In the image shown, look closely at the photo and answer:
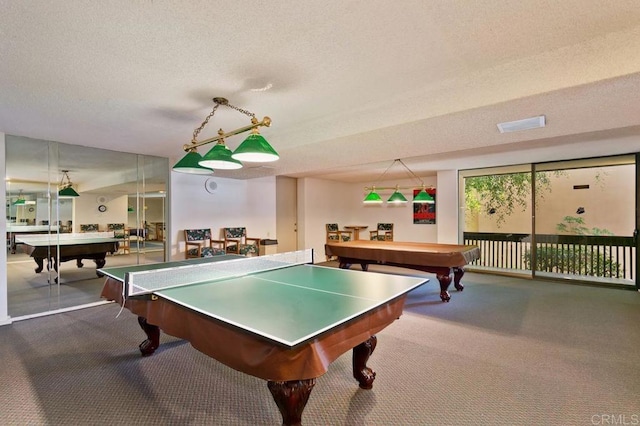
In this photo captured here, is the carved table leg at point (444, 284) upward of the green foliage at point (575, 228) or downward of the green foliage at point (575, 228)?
downward

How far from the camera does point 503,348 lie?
118 inches

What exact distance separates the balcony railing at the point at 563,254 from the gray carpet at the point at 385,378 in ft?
7.87

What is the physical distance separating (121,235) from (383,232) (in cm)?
658

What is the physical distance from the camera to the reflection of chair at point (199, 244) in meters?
5.79

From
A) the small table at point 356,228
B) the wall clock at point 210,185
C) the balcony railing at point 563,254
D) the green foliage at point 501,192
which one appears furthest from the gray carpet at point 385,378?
the small table at point 356,228

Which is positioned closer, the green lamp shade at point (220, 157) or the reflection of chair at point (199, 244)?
the green lamp shade at point (220, 157)

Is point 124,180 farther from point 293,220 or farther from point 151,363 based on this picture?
point 293,220

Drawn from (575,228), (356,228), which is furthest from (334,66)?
(356,228)

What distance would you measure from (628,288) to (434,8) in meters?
6.55

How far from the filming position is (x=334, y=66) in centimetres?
225

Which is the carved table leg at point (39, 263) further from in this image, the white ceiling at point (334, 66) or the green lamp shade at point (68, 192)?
the white ceiling at point (334, 66)

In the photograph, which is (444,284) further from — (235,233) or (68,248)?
(68,248)

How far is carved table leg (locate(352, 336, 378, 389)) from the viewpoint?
2354mm

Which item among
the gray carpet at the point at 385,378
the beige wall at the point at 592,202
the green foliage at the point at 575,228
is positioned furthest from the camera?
the green foliage at the point at 575,228
